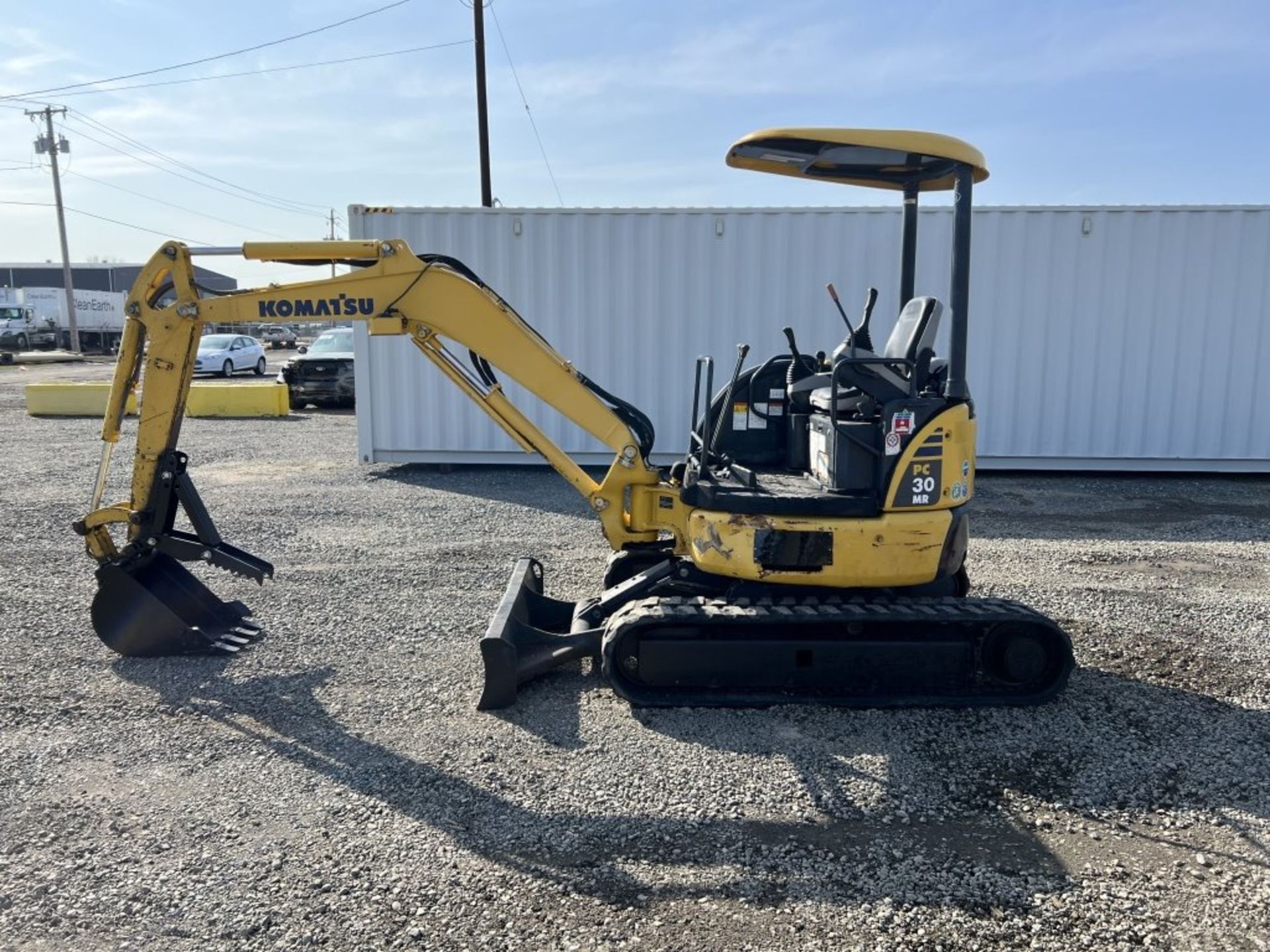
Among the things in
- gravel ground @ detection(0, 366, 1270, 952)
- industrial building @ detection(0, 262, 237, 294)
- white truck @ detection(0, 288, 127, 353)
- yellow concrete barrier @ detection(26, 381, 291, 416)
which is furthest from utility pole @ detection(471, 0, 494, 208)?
industrial building @ detection(0, 262, 237, 294)

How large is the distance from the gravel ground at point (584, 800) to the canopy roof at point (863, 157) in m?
2.86

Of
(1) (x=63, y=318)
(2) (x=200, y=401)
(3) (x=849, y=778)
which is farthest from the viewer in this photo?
(1) (x=63, y=318)

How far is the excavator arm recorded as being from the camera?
528cm

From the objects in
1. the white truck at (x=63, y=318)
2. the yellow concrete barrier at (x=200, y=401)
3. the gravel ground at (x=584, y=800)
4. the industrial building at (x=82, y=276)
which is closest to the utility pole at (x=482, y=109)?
the yellow concrete barrier at (x=200, y=401)

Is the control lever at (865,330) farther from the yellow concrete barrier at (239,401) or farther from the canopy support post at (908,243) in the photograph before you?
the yellow concrete barrier at (239,401)

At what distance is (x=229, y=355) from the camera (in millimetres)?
29359

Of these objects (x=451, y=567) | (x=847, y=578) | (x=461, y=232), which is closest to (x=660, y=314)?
(x=461, y=232)

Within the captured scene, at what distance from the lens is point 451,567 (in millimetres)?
7445

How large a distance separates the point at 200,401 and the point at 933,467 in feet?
55.4

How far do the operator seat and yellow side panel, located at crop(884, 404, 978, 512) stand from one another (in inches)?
10.0

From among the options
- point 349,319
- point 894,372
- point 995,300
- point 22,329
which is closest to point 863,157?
point 894,372

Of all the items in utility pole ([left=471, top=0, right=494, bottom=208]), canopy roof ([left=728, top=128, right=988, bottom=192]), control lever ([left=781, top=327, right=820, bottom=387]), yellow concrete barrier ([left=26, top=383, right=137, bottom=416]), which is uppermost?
utility pole ([left=471, top=0, right=494, bottom=208])

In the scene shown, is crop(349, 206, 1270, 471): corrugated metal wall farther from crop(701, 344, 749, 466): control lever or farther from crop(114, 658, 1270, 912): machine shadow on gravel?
crop(114, 658, 1270, 912): machine shadow on gravel

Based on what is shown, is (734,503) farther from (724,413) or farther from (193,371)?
(193,371)
